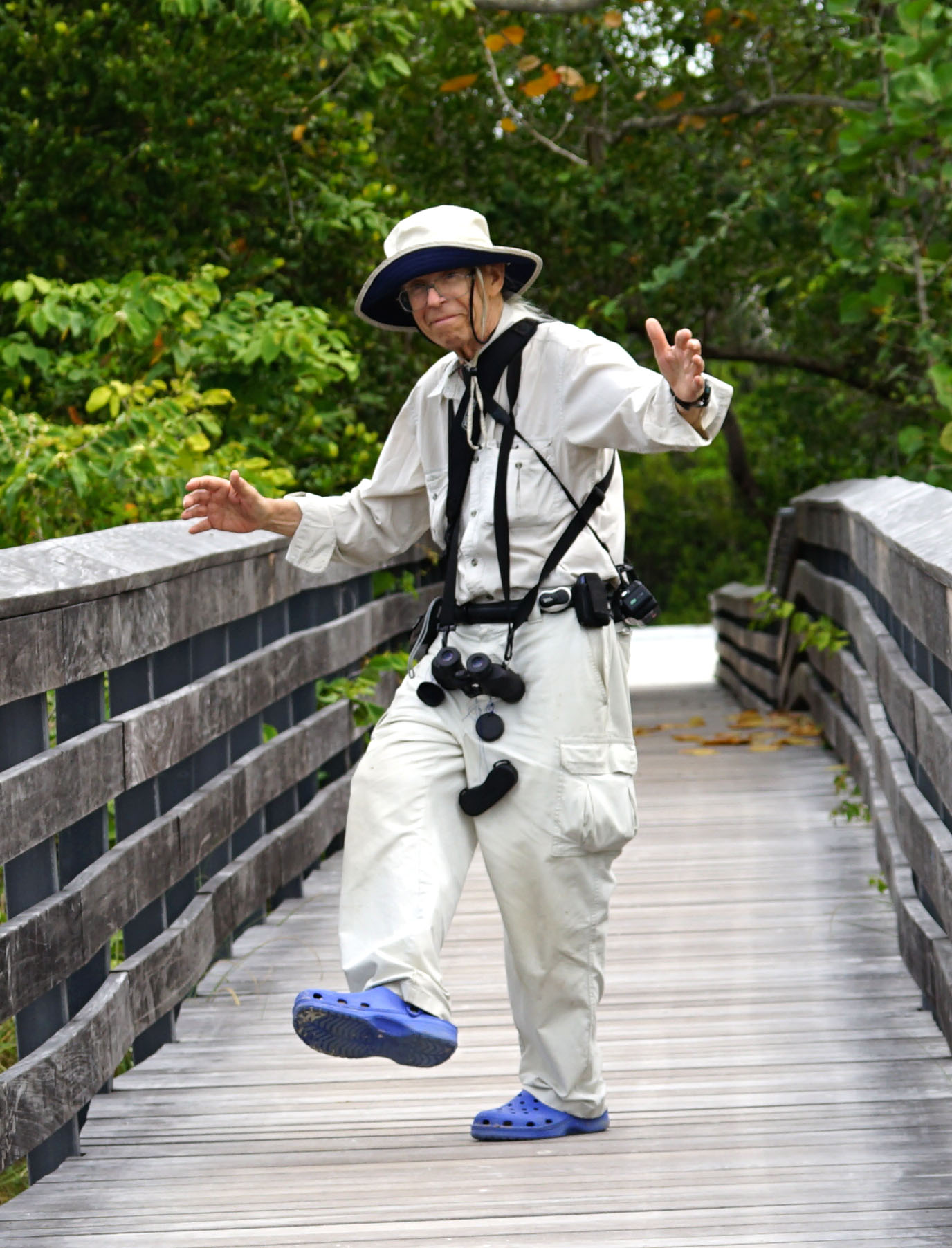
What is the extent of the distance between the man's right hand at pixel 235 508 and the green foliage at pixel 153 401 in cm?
159

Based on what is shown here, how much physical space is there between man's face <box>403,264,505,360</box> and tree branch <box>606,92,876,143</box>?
6158 millimetres

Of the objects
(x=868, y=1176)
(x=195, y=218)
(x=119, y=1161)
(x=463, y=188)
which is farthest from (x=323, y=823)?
(x=463, y=188)

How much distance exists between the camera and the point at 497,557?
133 inches

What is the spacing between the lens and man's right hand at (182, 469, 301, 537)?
3.61m

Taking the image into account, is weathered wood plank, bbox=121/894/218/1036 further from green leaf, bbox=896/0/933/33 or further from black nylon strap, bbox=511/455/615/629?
green leaf, bbox=896/0/933/33

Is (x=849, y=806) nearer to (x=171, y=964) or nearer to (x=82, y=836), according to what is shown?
(x=171, y=964)

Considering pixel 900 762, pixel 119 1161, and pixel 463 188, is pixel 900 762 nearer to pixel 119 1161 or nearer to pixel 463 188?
→ pixel 119 1161

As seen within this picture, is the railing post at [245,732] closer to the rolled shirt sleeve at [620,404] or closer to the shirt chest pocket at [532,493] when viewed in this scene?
the shirt chest pocket at [532,493]

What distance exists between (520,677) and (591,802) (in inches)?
10.5

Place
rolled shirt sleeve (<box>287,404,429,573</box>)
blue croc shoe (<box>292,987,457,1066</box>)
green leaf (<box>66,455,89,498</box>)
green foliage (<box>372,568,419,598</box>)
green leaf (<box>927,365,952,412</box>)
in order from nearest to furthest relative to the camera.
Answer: blue croc shoe (<box>292,987,457,1066</box>), rolled shirt sleeve (<box>287,404,429,573</box>), green leaf (<box>66,455,89,498</box>), green foliage (<box>372,568,419,598</box>), green leaf (<box>927,365,952,412</box>)

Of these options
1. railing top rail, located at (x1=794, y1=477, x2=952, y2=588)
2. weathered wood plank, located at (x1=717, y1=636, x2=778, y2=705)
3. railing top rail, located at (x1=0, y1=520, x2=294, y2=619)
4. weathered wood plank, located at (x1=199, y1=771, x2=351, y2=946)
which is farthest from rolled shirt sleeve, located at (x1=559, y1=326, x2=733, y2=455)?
weathered wood plank, located at (x1=717, y1=636, x2=778, y2=705)

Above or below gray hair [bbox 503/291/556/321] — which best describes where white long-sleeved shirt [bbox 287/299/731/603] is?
below

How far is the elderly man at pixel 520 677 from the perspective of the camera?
131 inches

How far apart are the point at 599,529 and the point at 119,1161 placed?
4.95ft
